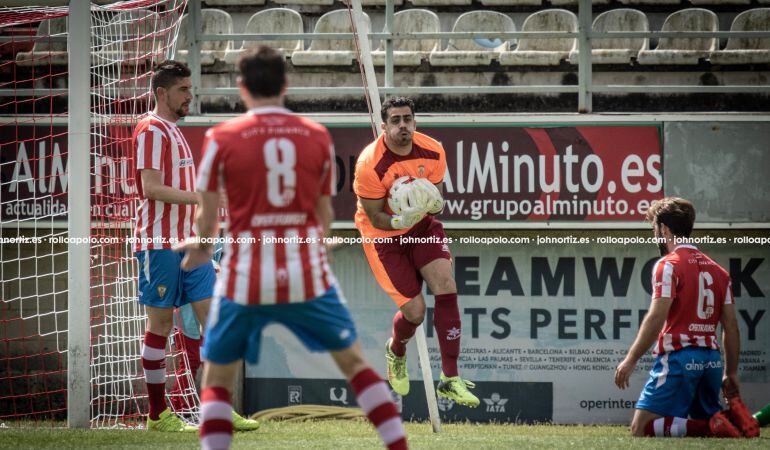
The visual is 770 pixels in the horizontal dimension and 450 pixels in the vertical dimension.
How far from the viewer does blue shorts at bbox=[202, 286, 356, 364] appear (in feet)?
13.0

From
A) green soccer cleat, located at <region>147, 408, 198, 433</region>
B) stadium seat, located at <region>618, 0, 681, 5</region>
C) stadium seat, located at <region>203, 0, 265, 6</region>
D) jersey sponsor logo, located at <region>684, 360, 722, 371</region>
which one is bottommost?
green soccer cleat, located at <region>147, 408, 198, 433</region>

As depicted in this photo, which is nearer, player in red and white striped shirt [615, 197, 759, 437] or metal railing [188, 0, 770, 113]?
player in red and white striped shirt [615, 197, 759, 437]

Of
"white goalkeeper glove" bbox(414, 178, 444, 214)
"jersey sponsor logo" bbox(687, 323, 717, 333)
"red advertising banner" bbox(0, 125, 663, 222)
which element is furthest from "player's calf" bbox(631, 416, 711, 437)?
"red advertising banner" bbox(0, 125, 663, 222)

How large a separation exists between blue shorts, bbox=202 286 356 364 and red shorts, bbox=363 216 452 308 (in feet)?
9.84

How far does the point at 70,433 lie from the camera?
6.60 m

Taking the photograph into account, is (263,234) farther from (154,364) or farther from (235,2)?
(235,2)

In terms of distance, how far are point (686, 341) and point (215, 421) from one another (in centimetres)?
391

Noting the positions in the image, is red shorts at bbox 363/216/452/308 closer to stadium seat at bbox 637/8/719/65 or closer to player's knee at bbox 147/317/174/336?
player's knee at bbox 147/317/174/336

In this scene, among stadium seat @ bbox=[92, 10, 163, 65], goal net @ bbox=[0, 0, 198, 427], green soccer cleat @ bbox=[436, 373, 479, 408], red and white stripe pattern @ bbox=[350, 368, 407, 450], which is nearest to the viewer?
red and white stripe pattern @ bbox=[350, 368, 407, 450]

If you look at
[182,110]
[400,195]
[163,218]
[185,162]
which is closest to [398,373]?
A: [400,195]

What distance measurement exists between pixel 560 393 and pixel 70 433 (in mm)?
4767

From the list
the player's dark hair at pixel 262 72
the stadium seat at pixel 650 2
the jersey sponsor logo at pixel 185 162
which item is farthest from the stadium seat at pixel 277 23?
the player's dark hair at pixel 262 72

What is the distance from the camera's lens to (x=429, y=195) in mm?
6754

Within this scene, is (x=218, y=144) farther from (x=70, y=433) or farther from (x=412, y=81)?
(x=412, y=81)
